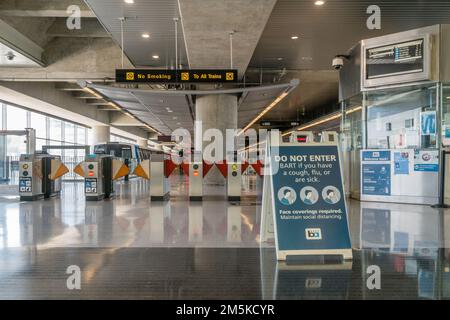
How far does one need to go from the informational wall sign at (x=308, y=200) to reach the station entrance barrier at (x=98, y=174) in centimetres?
649

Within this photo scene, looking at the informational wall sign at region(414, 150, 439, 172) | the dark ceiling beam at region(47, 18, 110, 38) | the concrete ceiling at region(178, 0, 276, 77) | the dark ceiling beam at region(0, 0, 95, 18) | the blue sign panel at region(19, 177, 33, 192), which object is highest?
the dark ceiling beam at region(47, 18, 110, 38)

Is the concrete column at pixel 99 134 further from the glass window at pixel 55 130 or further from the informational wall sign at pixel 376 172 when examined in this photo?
the informational wall sign at pixel 376 172

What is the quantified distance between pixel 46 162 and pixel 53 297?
26.8ft

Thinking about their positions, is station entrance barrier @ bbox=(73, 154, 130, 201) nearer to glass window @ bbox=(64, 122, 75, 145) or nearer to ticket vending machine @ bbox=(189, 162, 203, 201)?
ticket vending machine @ bbox=(189, 162, 203, 201)

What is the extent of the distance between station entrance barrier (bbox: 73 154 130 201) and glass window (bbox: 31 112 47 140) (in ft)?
45.0

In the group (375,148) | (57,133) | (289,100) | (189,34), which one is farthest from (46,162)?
(57,133)

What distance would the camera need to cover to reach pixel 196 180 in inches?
364

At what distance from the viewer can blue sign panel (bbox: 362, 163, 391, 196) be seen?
28.2 feet

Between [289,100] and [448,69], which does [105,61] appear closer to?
[448,69]

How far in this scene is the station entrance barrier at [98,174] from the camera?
29.9ft

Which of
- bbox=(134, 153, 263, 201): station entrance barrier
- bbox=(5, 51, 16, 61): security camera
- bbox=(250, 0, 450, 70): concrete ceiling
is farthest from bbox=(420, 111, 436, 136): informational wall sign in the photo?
bbox=(5, 51, 16, 61): security camera

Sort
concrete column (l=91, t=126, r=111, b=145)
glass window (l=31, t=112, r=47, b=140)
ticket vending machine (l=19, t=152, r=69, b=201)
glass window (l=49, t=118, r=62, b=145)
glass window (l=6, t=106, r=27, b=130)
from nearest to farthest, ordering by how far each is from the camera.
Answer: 1. ticket vending machine (l=19, t=152, r=69, b=201)
2. glass window (l=6, t=106, r=27, b=130)
3. glass window (l=31, t=112, r=47, b=140)
4. glass window (l=49, t=118, r=62, b=145)
5. concrete column (l=91, t=126, r=111, b=145)

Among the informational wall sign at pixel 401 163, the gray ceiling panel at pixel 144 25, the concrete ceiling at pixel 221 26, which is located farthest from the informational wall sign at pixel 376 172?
the gray ceiling panel at pixel 144 25

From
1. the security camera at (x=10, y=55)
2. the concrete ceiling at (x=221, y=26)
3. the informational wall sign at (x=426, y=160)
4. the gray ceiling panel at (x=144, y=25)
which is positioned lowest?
the informational wall sign at (x=426, y=160)
